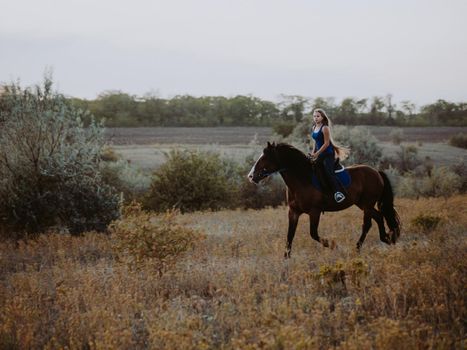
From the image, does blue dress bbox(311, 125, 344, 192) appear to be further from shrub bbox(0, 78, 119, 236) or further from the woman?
shrub bbox(0, 78, 119, 236)

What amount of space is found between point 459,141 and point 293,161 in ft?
148

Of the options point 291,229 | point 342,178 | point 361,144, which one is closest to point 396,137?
point 361,144

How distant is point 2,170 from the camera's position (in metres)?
12.0

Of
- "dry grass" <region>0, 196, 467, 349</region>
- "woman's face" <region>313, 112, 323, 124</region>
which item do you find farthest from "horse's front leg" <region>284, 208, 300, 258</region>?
"woman's face" <region>313, 112, 323, 124</region>

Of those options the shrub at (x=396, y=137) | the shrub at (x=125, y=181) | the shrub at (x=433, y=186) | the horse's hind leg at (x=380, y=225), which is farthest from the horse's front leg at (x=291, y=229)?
the shrub at (x=396, y=137)

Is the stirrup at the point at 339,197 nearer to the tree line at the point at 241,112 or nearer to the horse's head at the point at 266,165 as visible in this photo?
the horse's head at the point at 266,165

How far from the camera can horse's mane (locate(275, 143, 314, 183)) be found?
9.30 metres

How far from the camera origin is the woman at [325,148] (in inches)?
363

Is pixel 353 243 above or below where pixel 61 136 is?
below

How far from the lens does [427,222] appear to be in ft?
37.3

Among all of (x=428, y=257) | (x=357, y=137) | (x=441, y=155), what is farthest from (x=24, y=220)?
(x=441, y=155)

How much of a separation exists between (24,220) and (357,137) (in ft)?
92.0

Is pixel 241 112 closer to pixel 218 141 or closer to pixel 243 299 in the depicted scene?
pixel 218 141

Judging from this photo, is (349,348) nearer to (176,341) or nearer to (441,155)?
(176,341)
